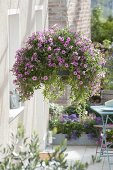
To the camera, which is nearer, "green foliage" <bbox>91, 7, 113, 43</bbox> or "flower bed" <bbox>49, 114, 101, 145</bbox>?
"flower bed" <bbox>49, 114, 101, 145</bbox>

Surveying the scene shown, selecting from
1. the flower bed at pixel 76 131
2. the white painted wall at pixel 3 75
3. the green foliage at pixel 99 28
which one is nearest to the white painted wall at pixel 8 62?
the white painted wall at pixel 3 75

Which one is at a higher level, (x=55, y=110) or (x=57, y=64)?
(x=57, y=64)

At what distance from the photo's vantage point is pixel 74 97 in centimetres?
818

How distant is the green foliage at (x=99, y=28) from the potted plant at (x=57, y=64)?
41.2 feet

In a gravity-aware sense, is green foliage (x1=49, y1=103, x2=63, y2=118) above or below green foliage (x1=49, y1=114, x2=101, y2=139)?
above

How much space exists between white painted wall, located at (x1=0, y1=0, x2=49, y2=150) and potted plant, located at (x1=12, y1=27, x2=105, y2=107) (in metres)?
0.22

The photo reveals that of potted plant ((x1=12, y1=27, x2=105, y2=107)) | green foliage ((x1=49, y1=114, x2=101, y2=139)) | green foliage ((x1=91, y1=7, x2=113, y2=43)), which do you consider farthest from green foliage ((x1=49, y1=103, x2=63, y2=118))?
green foliage ((x1=91, y1=7, x2=113, y2=43))

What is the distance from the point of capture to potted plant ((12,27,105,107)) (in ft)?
25.5

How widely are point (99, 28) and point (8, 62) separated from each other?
43.5 ft

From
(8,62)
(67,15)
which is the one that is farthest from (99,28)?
(8,62)

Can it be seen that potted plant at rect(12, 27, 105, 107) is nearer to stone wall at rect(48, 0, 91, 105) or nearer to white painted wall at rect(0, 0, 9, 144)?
white painted wall at rect(0, 0, 9, 144)

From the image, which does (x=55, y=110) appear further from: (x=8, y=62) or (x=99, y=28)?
(x=99, y=28)

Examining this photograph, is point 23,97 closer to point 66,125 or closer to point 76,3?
point 66,125

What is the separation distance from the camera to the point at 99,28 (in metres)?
21.0
